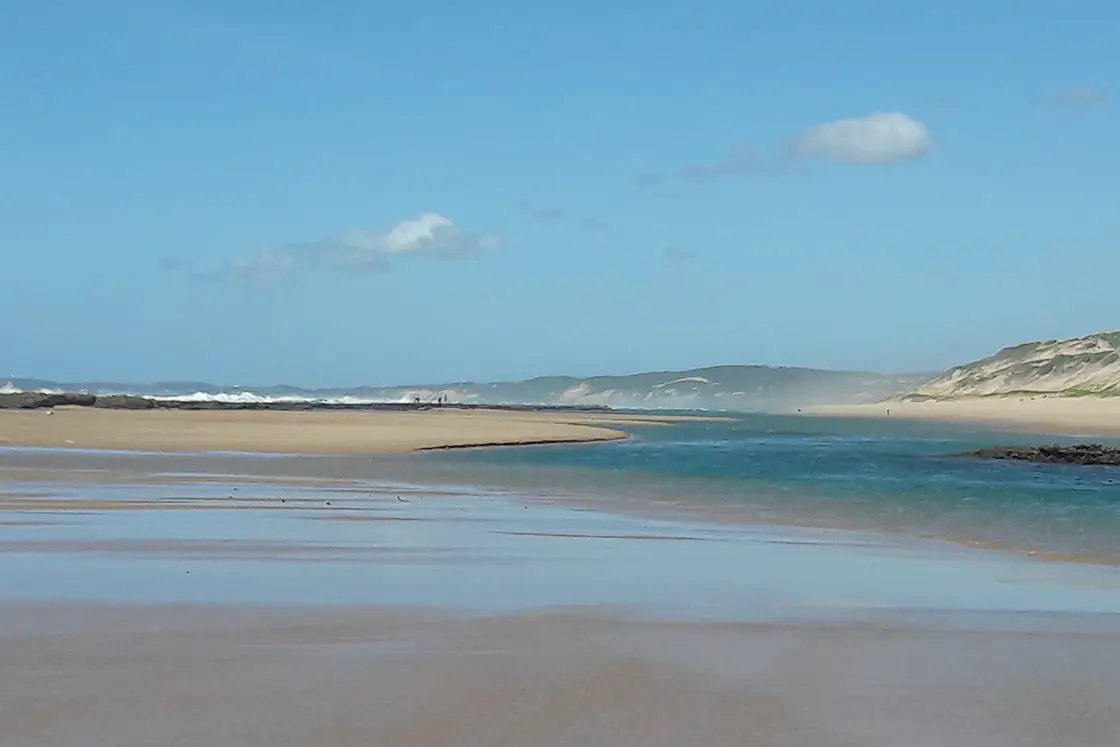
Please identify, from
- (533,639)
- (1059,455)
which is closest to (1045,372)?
(1059,455)

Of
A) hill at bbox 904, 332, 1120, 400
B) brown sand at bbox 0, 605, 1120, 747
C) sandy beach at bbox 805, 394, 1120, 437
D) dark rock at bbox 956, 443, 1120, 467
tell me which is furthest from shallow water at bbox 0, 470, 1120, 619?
hill at bbox 904, 332, 1120, 400

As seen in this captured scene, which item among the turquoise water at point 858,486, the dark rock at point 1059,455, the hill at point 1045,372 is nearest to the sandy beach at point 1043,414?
the hill at point 1045,372

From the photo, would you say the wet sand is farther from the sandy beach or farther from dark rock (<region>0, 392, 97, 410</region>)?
dark rock (<region>0, 392, 97, 410</region>)

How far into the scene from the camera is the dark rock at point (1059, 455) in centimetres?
3619

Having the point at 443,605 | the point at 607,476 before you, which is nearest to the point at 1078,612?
the point at 443,605

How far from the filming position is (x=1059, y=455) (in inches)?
1495

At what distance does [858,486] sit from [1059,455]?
13.8 meters

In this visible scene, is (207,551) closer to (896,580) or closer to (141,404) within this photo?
(896,580)

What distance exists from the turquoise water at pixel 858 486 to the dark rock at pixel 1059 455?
4.61 feet

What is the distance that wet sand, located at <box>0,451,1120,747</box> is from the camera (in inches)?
241

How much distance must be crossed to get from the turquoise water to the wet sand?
323 cm

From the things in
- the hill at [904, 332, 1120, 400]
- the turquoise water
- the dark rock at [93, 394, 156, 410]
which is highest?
the hill at [904, 332, 1120, 400]

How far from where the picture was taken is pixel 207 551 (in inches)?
506

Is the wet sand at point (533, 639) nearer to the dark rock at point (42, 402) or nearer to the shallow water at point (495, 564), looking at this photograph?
the shallow water at point (495, 564)
